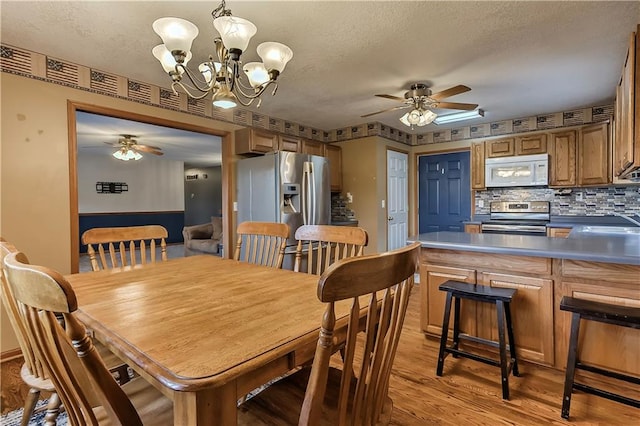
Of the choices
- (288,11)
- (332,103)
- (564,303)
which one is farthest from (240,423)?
(332,103)

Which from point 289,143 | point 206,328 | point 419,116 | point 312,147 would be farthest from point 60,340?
point 312,147

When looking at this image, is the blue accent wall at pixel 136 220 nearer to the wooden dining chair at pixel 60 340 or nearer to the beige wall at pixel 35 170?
the beige wall at pixel 35 170

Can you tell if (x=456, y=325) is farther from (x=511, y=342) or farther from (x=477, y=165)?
(x=477, y=165)

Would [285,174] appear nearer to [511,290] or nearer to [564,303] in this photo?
[511,290]

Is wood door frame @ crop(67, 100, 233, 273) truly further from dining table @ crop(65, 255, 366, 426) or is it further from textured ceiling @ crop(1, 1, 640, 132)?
dining table @ crop(65, 255, 366, 426)

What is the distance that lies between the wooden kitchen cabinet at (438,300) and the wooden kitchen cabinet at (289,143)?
248 cm

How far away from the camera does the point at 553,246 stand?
6.75 feet

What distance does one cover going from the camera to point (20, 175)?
238cm

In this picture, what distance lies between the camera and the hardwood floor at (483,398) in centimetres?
165

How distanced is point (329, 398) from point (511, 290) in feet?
5.00

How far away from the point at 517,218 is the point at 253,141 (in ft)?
12.3

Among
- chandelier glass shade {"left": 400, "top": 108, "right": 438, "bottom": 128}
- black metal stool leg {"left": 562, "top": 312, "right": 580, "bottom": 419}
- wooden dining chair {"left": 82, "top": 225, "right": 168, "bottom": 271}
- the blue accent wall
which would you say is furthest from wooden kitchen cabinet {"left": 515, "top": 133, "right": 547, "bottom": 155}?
the blue accent wall

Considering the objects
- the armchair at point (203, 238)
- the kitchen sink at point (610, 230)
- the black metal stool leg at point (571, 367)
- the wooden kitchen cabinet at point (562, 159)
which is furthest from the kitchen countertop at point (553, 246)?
the armchair at point (203, 238)

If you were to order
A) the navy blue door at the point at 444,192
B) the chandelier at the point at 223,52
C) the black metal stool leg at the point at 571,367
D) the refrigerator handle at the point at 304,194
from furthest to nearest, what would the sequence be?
the navy blue door at the point at 444,192, the refrigerator handle at the point at 304,194, the black metal stool leg at the point at 571,367, the chandelier at the point at 223,52
